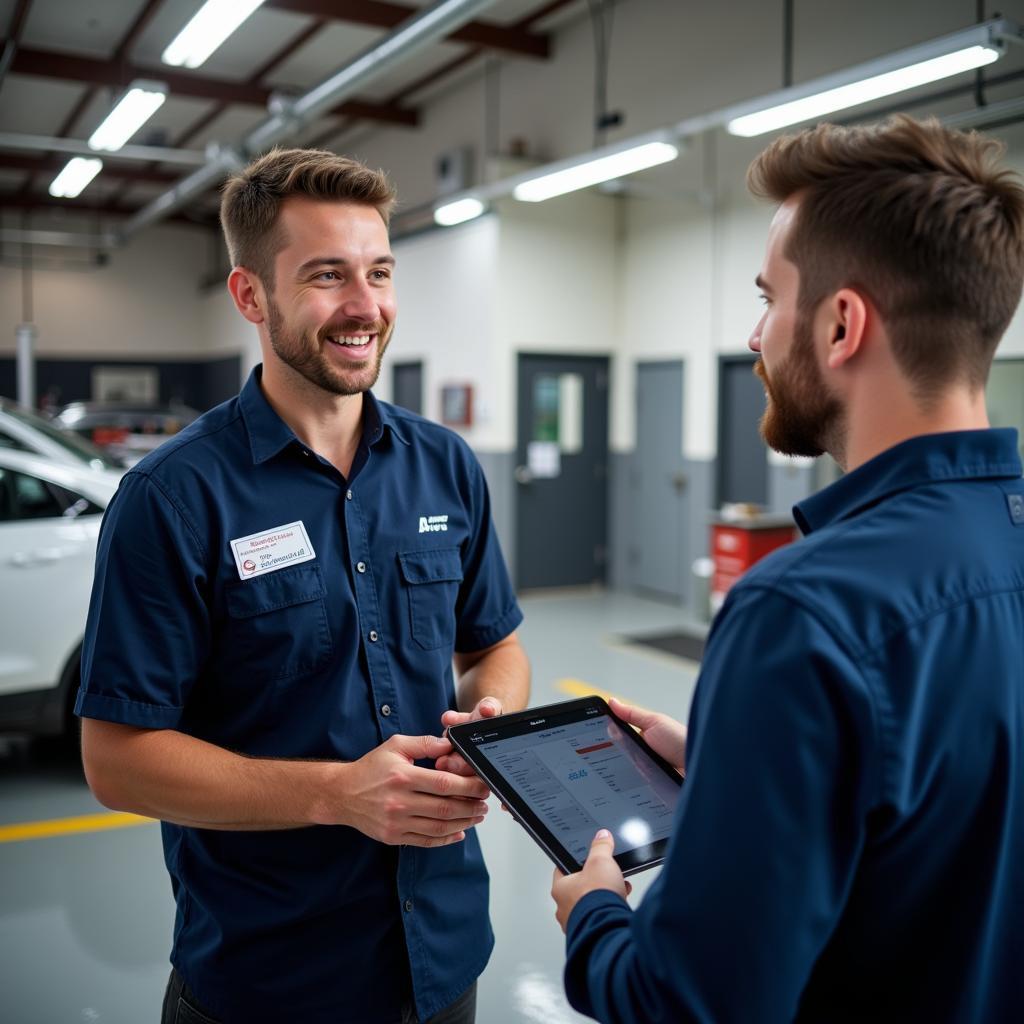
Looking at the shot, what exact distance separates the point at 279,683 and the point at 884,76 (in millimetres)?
4647

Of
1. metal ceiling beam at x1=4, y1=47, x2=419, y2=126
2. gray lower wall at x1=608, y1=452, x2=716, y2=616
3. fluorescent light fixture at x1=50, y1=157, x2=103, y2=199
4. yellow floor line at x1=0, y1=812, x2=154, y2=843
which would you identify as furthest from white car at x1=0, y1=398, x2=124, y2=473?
metal ceiling beam at x1=4, y1=47, x2=419, y2=126

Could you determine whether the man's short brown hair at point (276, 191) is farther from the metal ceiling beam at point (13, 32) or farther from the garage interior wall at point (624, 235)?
the metal ceiling beam at point (13, 32)

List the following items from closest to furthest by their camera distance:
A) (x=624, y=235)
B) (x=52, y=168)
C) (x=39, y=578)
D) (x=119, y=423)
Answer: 1. (x=39, y=578)
2. (x=624, y=235)
3. (x=119, y=423)
4. (x=52, y=168)

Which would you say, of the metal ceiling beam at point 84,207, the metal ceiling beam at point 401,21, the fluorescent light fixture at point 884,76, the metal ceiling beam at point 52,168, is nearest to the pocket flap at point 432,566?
the fluorescent light fixture at point 884,76

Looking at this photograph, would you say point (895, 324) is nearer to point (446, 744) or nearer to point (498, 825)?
point (446, 744)

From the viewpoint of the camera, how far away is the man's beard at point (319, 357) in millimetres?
1534

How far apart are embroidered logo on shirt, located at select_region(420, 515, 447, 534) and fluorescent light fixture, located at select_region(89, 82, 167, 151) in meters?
6.41

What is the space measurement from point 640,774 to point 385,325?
0.83 metres

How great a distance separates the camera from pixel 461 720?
1371mm

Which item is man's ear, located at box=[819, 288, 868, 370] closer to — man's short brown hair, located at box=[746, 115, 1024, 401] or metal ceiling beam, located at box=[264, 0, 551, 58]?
man's short brown hair, located at box=[746, 115, 1024, 401]

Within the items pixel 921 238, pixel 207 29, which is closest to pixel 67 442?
pixel 207 29

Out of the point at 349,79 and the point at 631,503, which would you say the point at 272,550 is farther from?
the point at 631,503

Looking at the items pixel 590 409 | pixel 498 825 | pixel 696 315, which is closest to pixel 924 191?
pixel 498 825

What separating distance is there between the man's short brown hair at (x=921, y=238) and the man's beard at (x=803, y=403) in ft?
0.15
